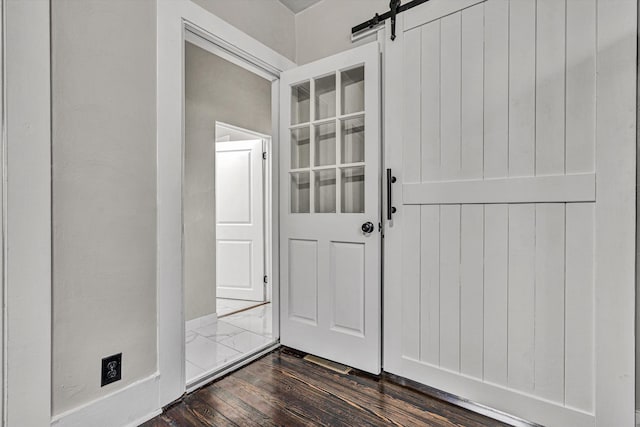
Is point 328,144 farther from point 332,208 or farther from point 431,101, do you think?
point 431,101

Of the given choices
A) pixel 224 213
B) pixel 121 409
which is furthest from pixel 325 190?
pixel 224 213

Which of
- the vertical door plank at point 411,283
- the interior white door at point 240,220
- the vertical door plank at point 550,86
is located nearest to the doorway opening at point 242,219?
the interior white door at point 240,220

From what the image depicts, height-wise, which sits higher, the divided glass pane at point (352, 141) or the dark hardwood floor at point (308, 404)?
the divided glass pane at point (352, 141)

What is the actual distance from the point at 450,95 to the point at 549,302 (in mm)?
1127

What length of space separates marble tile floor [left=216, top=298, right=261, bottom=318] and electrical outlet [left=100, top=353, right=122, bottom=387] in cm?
173

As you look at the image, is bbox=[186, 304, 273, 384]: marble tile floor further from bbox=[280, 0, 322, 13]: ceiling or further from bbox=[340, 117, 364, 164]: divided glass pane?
bbox=[280, 0, 322, 13]: ceiling

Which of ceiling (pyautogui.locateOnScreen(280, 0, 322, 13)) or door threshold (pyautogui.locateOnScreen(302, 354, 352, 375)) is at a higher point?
ceiling (pyautogui.locateOnScreen(280, 0, 322, 13))

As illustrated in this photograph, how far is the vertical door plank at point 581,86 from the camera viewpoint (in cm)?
137

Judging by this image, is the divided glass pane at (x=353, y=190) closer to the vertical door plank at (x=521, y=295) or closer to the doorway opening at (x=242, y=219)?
the vertical door plank at (x=521, y=295)

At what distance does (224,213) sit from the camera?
3836 mm

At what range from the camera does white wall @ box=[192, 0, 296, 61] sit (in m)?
1.97

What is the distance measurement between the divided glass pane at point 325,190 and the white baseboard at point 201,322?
62.5 inches
